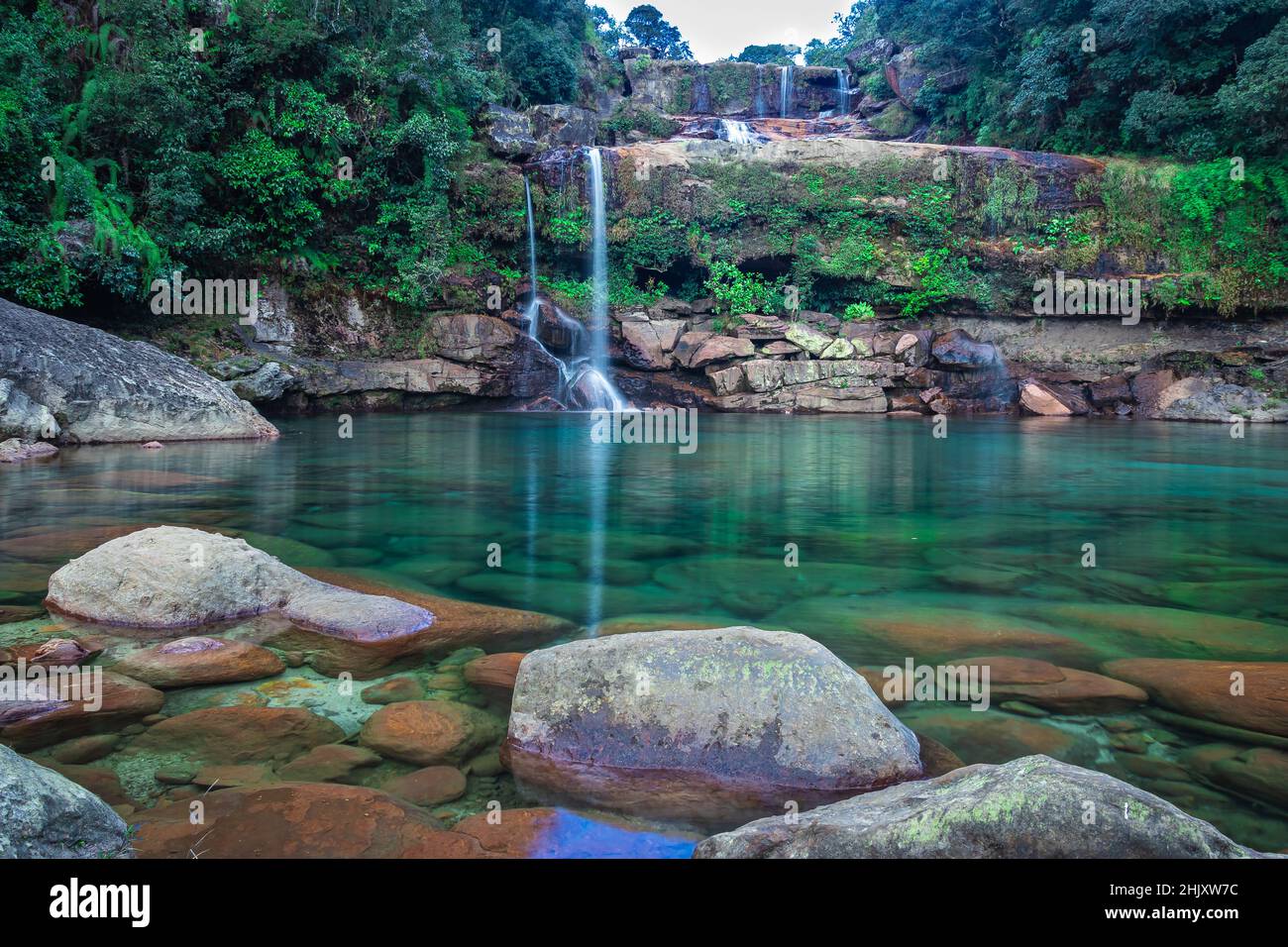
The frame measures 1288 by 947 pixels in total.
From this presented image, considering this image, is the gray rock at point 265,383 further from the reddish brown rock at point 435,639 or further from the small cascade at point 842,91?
the small cascade at point 842,91

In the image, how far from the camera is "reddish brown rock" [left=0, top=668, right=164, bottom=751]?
2623 mm

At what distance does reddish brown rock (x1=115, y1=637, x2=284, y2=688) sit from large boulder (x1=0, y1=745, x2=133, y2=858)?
115 centimetres

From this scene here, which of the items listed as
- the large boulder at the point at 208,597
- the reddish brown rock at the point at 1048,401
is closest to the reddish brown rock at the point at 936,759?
the large boulder at the point at 208,597

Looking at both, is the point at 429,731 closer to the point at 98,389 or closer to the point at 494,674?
the point at 494,674

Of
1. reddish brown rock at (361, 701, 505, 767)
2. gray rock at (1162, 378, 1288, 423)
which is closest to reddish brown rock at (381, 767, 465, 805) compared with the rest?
reddish brown rock at (361, 701, 505, 767)

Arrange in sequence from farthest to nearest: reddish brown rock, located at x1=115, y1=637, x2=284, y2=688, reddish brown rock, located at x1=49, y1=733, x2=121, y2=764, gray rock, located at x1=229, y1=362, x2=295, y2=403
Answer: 1. gray rock, located at x1=229, y1=362, x2=295, y2=403
2. reddish brown rock, located at x1=115, y1=637, x2=284, y2=688
3. reddish brown rock, located at x1=49, y1=733, x2=121, y2=764

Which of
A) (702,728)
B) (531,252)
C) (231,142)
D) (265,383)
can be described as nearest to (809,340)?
(531,252)

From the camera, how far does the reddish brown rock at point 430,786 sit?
7.70 ft

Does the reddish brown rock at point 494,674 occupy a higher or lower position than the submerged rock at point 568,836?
higher

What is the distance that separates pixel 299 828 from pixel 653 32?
5224cm

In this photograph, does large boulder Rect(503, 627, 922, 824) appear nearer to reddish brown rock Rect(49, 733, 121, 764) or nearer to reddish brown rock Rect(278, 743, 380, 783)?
reddish brown rock Rect(278, 743, 380, 783)

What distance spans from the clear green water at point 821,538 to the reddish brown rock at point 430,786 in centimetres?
156

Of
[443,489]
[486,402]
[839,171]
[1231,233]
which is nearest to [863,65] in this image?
[839,171]

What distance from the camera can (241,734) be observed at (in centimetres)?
270
